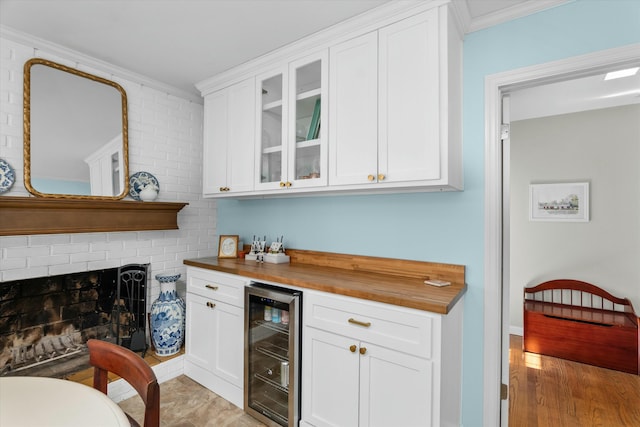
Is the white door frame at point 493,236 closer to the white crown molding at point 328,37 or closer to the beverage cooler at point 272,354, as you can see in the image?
the white crown molding at point 328,37

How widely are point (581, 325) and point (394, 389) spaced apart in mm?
2592

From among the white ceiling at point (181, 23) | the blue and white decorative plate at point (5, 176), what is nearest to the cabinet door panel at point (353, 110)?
the white ceiling at point (181, 23)

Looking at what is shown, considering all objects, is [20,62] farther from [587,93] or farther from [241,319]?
[587,93]

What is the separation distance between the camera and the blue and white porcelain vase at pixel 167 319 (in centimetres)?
262

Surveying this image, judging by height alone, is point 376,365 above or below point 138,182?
below

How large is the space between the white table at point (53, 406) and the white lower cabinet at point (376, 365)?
1042mm

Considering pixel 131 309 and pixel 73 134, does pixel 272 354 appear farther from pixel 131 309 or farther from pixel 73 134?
pixel 73 134

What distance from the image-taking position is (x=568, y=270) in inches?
135

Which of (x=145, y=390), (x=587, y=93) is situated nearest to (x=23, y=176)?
(x=145, y=390)

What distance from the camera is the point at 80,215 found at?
89.7 inches

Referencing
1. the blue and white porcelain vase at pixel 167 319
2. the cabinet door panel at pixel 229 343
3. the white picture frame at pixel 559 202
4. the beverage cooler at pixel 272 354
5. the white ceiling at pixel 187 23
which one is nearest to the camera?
the white ceiling at pixel 187 23

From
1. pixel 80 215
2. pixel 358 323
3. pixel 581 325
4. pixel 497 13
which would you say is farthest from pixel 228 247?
pixel 581 325

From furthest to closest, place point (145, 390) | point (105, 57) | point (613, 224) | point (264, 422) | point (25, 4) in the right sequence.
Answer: point (613, 224) < point (105, 57) < point (264, 422) < point (25, 4) < point (145, 390)

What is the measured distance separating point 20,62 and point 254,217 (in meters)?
1.94
